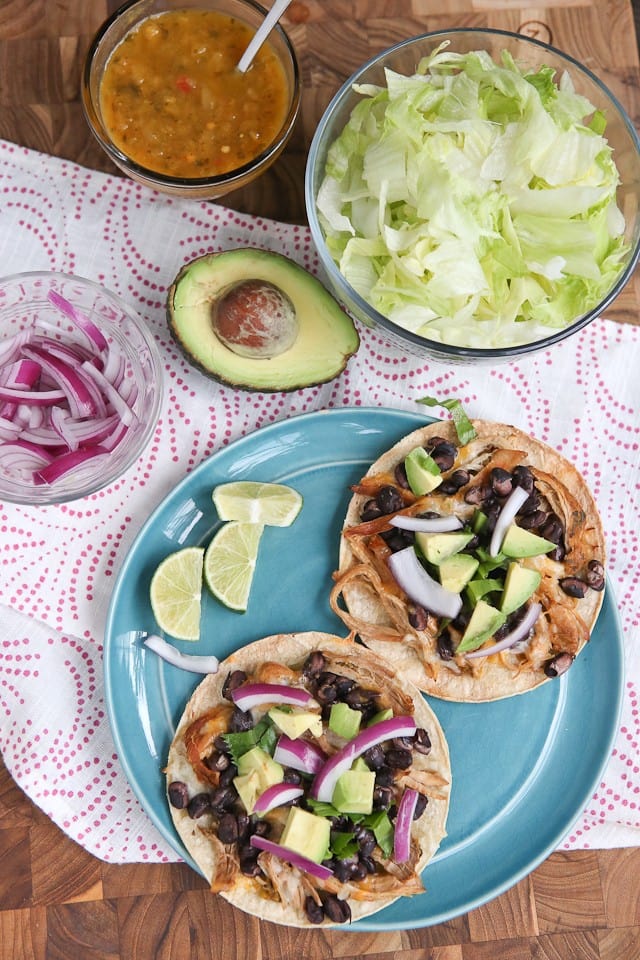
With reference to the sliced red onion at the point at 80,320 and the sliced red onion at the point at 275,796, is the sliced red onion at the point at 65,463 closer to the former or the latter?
the sliced red onion at the point at 80,320

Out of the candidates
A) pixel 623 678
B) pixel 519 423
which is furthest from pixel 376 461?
pixel 623 678

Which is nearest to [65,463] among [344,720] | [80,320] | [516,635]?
[80,320]

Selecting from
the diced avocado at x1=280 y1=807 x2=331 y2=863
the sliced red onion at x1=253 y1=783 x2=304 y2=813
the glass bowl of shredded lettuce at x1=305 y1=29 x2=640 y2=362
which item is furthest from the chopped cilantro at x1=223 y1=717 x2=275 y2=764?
the glass bowl of shredded lettuce at x1=305 y1=29 x2=640 y2=362

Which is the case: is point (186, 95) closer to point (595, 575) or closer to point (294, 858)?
point (595, 575)

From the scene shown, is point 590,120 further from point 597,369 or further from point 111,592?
point 111,592

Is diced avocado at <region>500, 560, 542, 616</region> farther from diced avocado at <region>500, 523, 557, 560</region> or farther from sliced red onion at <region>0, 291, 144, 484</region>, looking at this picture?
sliced red onion at <region>0, 291, 144, 484</region>

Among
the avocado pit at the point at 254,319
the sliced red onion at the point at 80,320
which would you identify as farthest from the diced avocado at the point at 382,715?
the sliced red onion at the point at 80,320
